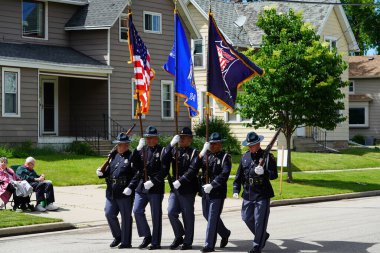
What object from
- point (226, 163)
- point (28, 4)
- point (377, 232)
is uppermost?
point (28, 4)

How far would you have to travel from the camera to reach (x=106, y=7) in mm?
32719

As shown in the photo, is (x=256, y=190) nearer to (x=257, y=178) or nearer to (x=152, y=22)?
(x=257, y=178)

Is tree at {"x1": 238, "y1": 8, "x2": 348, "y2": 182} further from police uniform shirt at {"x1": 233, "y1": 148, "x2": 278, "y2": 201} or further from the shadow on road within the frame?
police uniform shirt at {"x1": 233, "y1": 148, "x2": 278, "y2": 201}

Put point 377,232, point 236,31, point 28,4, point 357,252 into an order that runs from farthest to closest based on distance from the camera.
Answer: point 236,31 → point 28,4 → point 377,232 → point 357,252

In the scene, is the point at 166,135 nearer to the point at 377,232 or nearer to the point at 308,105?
the point at 308,105

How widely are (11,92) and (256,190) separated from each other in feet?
60.4

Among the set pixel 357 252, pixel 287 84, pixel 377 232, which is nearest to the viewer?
pixel 357 252

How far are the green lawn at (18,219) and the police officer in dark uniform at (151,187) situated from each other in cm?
339

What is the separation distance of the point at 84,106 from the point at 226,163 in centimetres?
2132

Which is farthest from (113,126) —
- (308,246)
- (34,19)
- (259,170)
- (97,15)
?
(259,170)

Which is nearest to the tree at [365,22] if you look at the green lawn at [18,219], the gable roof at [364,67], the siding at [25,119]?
the gable roof at [364,67]

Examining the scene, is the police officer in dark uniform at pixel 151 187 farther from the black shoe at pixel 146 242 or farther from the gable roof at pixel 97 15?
the gable roof at pixel 97 15

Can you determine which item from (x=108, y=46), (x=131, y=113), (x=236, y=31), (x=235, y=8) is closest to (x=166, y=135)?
(x=131, y=113)

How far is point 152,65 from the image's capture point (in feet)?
112
